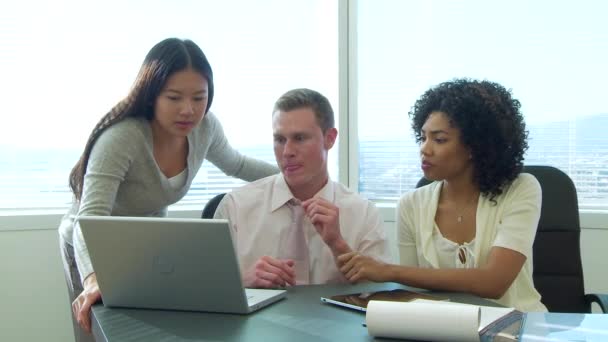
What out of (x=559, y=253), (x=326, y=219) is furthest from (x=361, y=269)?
(x=559, y=253)

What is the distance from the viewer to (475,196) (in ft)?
5.76

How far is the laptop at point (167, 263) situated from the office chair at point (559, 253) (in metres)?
1.04

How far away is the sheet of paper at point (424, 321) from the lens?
3.18 feet

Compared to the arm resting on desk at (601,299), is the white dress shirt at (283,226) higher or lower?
higher

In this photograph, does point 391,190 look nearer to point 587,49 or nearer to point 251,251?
point 587,49

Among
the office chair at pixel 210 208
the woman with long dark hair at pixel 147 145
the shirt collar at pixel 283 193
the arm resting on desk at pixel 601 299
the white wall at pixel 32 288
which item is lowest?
the white wall at pixel 32 288

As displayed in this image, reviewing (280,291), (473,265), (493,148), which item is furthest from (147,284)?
(493,148)

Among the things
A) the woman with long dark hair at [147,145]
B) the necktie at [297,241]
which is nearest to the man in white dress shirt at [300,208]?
the necktie at [297,241]

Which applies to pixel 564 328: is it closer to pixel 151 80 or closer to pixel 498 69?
pixel 151 80

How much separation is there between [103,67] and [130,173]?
41.8 inches

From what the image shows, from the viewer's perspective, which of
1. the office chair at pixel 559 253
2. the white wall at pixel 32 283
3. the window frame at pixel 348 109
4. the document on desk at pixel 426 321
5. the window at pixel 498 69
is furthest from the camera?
the window frame at pixel 348 109

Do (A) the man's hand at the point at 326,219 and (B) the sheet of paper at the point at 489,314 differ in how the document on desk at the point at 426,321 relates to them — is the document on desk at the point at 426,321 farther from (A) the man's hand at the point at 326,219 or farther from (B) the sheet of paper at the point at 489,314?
(A) the man's hand at the point at 326,219

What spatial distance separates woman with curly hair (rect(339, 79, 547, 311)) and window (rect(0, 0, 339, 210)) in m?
1.24

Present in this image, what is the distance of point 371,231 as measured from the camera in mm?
1765
